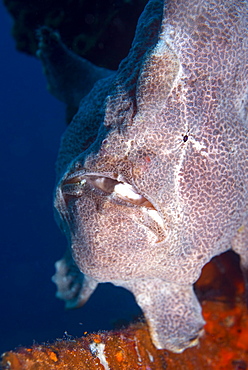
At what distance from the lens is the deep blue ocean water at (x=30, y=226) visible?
38.7 ft

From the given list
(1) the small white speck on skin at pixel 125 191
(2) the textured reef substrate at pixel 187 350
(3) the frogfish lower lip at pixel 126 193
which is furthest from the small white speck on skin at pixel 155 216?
(2) the textured reef substrate at pixel 187 350

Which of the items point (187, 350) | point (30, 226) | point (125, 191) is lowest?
point (30, 226)

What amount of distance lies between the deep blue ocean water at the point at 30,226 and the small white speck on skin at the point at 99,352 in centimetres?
29

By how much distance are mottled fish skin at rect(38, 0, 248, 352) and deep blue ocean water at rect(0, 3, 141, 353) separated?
140 cm

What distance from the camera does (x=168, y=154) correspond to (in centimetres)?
238

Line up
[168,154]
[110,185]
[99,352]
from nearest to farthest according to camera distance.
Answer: [168,154] → [110,185] → [99,352]

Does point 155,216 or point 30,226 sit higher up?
point 155,216

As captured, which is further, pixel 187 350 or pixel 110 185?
pixel 187 350

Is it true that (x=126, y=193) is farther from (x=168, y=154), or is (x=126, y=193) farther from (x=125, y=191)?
(x=168, y=154)

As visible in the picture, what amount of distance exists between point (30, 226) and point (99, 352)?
1821 centimetres

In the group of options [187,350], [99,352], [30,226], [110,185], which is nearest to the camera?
[110,185]

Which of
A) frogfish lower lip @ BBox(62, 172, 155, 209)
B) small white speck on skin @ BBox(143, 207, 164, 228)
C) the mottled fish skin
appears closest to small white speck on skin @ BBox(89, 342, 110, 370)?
the mottled fish skin

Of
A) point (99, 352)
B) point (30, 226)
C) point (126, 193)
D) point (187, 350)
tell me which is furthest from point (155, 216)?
point (30, 226)

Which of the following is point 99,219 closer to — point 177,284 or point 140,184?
point 140,184
